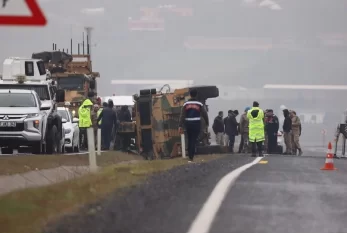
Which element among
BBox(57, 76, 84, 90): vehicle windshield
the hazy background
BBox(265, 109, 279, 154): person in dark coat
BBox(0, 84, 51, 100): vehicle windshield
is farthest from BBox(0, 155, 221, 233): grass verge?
the hazy background

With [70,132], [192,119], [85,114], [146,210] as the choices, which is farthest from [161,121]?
[146,210]

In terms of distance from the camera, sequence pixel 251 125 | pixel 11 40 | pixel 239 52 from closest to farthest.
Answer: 1. pixel 251 125
2. pixel 11 40
3. pixel 239 52

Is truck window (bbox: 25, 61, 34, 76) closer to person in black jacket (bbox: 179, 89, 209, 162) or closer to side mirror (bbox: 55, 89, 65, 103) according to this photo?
side mirror (bbox: 55, 89, 65, 103)

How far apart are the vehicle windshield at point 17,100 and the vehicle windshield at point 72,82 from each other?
12.2 m

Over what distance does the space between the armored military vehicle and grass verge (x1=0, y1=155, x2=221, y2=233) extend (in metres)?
9.92

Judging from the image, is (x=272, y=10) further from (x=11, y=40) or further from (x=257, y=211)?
(x=257, y=211)

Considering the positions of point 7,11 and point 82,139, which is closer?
point 7,11

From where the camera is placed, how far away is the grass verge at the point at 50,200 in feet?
28.3

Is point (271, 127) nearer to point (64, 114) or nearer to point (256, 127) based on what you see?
point (256, 127)

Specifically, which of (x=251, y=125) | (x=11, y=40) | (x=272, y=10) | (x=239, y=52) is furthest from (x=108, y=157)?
(x=272, y=10)

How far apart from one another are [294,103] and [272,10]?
3279cm

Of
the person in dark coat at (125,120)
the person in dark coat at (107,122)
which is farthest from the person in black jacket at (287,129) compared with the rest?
the person in dark coat at (107,122)

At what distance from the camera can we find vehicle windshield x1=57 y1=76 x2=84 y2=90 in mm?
37344

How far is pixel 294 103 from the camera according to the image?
97.4 metres
